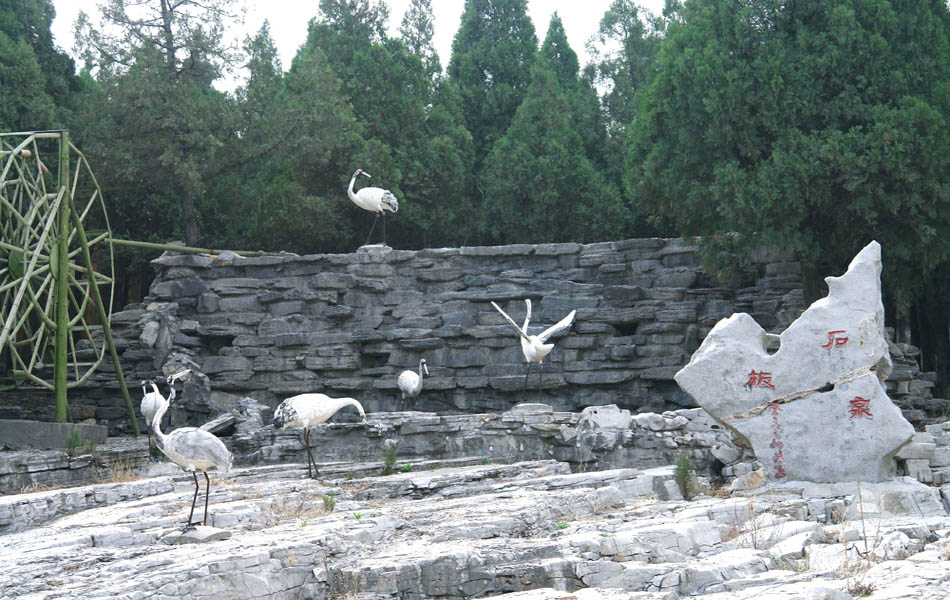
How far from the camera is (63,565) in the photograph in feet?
23.9

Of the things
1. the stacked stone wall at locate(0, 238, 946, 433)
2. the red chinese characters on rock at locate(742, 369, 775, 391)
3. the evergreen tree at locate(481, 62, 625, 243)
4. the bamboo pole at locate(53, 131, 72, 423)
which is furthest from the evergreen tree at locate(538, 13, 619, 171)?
the red chinese characters on rock at locate(742, 369, 775, 391)

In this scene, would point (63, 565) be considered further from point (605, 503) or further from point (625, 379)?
point (625, 379)

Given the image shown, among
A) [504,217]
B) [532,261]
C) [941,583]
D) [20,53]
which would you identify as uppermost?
[20,53]

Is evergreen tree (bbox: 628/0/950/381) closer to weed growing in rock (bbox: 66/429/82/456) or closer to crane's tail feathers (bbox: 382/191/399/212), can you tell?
crane's tail feathers (bbox: 382/191/399/212)

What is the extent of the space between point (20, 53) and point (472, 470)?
14.9m

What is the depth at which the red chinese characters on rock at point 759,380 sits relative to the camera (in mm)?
10945


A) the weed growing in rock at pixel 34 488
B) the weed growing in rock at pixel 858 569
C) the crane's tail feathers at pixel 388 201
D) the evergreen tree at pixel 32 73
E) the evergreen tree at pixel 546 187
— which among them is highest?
the evergreen tree at pixel 32 73

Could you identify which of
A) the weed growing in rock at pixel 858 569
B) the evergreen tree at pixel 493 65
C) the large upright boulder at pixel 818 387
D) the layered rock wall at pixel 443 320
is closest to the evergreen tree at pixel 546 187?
the evergreen tree at pixel 493 65

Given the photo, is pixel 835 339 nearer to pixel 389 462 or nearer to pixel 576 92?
pixel 389 462

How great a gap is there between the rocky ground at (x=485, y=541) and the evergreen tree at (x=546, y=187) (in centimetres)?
1164

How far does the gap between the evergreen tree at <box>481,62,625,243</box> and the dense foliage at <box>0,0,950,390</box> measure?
0.05 metres

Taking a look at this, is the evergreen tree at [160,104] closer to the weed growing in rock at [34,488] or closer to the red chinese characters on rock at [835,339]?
the weed growing in rock at [34,488]

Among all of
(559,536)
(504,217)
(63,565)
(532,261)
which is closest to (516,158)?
(504,217)

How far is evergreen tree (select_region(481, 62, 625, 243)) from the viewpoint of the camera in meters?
22.0
